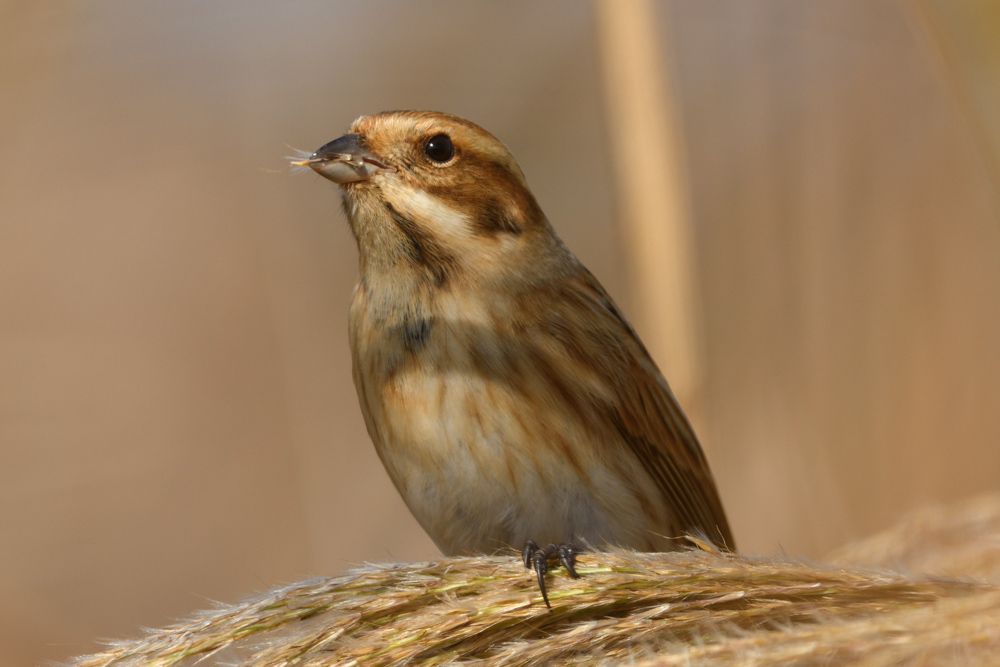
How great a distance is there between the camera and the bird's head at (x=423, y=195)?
6.75 ft

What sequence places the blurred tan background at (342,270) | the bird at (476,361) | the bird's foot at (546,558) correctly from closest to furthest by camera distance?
1. the bird's foot at (546,558)
2. the bird at (476,361)
3. the blurred tan background at (342,270)

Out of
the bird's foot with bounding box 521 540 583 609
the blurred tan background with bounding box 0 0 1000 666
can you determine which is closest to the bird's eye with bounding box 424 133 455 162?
the blurred tan background with bounding box 0 0 1000 666

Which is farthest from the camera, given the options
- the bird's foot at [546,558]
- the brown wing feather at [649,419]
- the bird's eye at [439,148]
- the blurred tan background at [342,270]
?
the blurred tan background at [342,270]

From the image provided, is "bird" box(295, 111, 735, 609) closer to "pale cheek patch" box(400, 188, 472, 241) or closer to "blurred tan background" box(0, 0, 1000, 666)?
"pale cheek patch" box(400, 188, 472, 241)

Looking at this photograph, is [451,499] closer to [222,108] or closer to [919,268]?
[919,268]

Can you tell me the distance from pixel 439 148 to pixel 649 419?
2.87 feet

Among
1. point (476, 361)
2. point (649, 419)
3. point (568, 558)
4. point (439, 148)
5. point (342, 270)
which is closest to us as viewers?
point (568, 558)

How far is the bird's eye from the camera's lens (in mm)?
2107

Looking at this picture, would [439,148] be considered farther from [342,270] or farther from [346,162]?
[342,270]

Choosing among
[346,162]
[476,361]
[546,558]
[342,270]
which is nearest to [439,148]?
[346,162]

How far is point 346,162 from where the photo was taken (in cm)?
205

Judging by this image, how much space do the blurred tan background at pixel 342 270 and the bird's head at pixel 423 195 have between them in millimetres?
353

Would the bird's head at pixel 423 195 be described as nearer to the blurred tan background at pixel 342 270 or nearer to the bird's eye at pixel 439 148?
the bird's eye at pixel 439 148

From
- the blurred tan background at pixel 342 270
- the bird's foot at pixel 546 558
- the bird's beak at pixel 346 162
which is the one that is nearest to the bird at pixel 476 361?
the bird's beak at pixel 346 162
